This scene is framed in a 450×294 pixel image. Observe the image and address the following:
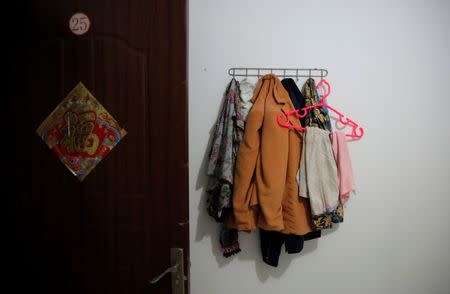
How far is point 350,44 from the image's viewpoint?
1.23 metres

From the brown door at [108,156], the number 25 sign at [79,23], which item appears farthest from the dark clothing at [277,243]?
the number 25 sign at [79,23]

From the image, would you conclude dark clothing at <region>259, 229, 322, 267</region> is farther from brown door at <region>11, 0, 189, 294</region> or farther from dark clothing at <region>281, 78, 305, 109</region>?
dark clothing at <region>281, 78, 305, 109</region>

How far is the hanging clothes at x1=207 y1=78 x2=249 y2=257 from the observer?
106 cm

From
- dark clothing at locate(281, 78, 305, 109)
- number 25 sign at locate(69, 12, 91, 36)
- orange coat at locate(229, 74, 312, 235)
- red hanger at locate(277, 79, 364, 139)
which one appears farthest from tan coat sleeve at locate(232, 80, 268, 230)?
number 25 sign at locate(69, 12, 91, 36)

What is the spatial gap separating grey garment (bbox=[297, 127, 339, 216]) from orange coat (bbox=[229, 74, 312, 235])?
0.13 ft

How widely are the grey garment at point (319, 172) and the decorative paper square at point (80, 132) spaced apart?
2.78ft

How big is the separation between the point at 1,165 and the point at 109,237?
21.8 inches

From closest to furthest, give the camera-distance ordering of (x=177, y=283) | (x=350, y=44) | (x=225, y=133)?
(x=177, y=283)
(x=225, y=133)
(x=350, y=44)

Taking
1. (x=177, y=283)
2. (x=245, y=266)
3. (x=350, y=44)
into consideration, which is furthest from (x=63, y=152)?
(x=350, y=44)

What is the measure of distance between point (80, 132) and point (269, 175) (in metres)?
0.83

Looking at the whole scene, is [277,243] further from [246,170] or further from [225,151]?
[225,151]

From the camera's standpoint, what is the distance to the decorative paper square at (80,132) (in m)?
0.83

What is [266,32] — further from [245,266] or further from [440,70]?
[245,266]

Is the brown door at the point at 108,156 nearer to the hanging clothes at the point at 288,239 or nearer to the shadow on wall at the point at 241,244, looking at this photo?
the shadow on wall at the point at 241,244
